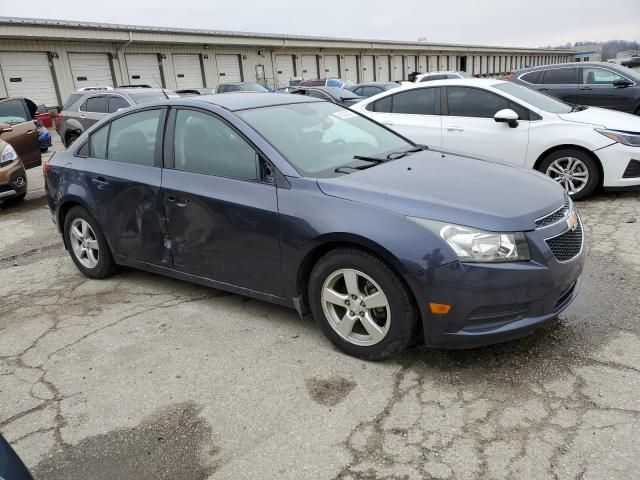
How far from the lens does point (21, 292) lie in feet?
15.7

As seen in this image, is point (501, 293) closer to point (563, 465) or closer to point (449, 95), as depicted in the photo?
point (563, 465)

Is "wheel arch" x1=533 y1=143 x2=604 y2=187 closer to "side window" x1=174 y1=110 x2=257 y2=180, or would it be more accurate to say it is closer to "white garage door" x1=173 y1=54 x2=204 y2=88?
"side window" x1=174 y1=110 x2=257 y2=180

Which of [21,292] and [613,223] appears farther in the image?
[613,223]

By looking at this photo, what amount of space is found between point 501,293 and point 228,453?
1.60 meters

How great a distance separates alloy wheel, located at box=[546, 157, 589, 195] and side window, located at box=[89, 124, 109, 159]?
5055 millimetres

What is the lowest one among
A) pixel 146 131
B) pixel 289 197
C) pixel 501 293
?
pixel 501 293

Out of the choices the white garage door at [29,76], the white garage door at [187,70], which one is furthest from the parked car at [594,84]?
the white garage door at [187,70]

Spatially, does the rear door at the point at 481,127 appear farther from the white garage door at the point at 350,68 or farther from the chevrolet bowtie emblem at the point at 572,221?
the white garage door at the point at 350,68

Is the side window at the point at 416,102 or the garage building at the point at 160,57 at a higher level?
the garage building at the point at 160,57

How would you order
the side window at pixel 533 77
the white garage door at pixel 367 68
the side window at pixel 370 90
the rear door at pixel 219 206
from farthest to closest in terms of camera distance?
the white garage door at pixel 367 68 → the side window at pixel 370 90 → the side window at pixel 533 77 → the rear door at pixel 219 206

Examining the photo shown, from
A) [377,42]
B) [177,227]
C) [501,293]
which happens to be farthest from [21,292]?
[377,42]

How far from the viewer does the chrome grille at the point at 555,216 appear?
2.98m

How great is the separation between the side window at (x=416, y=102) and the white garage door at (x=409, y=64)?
46.3 metres

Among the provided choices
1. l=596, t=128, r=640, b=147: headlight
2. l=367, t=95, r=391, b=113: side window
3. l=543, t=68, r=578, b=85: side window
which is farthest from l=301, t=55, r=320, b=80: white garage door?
l=596, t=128, r=640, b=147: headlight
